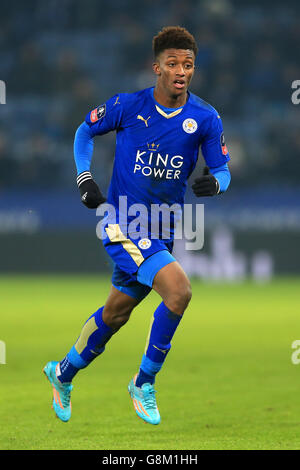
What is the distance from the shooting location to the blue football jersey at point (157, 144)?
16.8 ft

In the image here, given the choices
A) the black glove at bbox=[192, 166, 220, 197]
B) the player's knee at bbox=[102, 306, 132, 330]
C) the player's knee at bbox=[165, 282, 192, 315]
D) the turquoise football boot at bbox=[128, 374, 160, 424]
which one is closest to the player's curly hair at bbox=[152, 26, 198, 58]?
the black glove at bbox=[192, 166, 220, 197]

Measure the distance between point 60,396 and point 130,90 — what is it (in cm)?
1269

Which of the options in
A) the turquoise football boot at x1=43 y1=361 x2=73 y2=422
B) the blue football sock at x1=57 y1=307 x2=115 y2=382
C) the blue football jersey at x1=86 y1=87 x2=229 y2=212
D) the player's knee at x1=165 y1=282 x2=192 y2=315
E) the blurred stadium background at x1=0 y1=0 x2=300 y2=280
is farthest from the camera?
the blurred stadium background at x1=0 y1=0 x2=300 y2=280

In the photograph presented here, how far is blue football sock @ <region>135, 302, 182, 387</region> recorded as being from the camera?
4910 millimetres

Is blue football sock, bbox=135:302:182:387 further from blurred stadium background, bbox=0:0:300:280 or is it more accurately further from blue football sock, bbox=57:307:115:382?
blurred stadium background, bbox=0:0:300:280

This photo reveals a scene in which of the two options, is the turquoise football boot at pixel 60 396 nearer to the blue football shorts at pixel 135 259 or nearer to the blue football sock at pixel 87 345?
the blue football sock at pixel 87 345

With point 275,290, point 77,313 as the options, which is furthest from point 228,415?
point 275,290

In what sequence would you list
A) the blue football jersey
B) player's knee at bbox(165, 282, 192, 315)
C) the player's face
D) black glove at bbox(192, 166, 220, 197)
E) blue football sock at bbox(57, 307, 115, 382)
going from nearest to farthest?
1. player's knee at bbox(165, 282, 192, 315)
2. black glove at bbox(192, 166, 220, 197)
3. the player's face
4. the blue football jersey
5. blue football sock at bbox(57, 307, 115, 382)

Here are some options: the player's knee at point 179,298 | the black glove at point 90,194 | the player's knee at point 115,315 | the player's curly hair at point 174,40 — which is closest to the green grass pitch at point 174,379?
the player's knee at point 115,315

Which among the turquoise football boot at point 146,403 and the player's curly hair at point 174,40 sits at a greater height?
the player's curly hair at point 174,40

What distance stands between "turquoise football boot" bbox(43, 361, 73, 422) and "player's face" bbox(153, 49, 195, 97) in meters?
1.84

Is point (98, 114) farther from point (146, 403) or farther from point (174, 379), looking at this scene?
point (174, 379)

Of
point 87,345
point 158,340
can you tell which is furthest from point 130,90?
point 158,340

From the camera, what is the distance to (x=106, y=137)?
16.2 m
